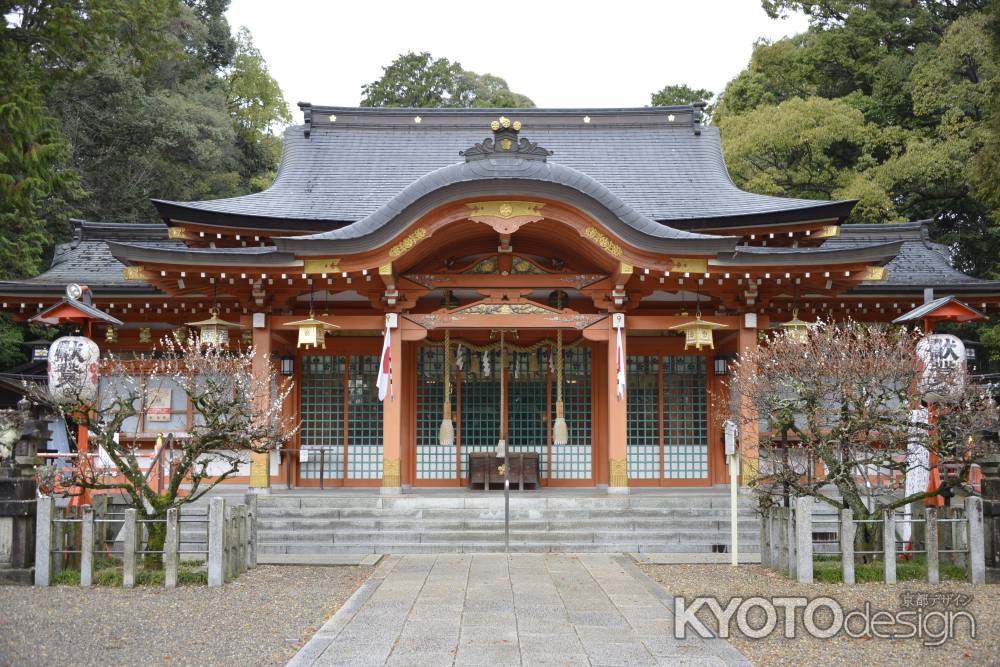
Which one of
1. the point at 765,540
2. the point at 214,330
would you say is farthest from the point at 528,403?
the point at 765,540

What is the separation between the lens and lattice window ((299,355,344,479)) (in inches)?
624

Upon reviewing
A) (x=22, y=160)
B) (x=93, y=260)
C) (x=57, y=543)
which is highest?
(x=22, y=160)

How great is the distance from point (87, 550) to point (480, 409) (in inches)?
313

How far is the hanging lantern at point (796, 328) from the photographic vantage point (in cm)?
1288

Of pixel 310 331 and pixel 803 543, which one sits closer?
A: pixel 803 543

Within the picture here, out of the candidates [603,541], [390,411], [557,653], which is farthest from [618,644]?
[390,411]

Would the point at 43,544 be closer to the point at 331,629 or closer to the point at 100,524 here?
the point at 100,524

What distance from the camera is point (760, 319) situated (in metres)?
14.8

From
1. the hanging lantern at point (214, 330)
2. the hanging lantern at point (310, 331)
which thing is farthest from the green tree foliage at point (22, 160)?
the hanging lantern at point (310, 331)

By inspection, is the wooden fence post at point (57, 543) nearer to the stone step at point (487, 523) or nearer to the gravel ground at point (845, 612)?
the stone step at point (487, 523)

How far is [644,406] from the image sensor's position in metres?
16.0

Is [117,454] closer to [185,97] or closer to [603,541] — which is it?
[603,541]

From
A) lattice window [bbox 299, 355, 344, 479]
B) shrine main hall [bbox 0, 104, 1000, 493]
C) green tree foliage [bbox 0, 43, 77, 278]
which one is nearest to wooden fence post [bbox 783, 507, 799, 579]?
shrine main hall [bbox 0, 104, 1000, 493]

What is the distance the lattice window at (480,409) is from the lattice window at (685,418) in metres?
3.09
